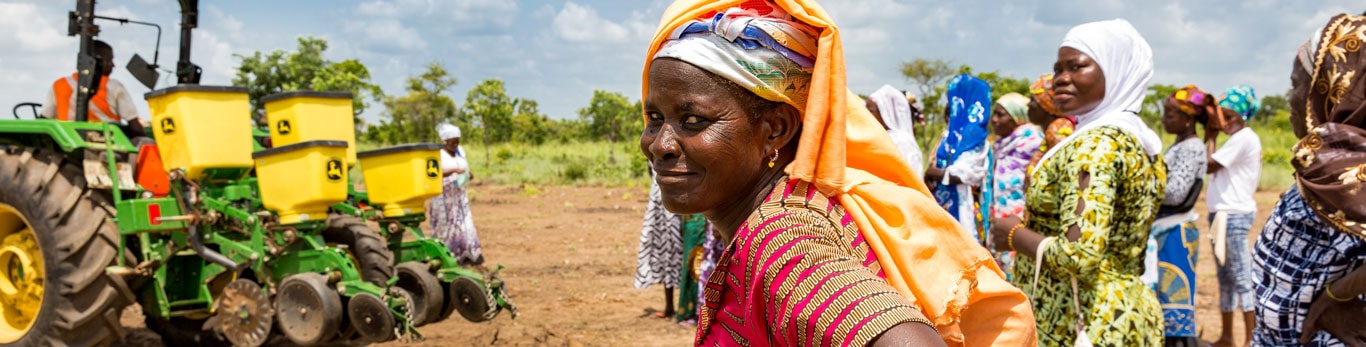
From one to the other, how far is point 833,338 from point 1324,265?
75.1 inches

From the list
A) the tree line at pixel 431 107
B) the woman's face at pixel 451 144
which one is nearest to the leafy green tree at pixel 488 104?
the tree line at pixel 431 107

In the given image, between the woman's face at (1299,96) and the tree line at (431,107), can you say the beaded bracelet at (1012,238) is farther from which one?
the tree line at (431,107)

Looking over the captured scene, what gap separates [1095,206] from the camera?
259cm

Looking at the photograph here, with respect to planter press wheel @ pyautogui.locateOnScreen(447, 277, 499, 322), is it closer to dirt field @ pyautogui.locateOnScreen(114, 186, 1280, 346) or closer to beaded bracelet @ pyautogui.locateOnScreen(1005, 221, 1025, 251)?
dirt field @ pyautogui.locateOnScreen(114, 186, 1280, 346)

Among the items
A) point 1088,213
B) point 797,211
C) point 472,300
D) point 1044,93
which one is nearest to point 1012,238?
point 1088,213

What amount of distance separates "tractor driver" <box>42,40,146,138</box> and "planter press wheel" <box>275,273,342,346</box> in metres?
1.60

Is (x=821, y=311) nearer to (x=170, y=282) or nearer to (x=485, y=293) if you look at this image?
(x=485, y=293)

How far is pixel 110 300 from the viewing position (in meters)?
5.29

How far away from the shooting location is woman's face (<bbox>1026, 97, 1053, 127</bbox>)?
5305 mm

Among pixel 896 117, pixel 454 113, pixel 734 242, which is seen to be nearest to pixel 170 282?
pixel 896 117

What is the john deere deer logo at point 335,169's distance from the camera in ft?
17.5

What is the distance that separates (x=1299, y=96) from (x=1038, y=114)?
2967 millimetres

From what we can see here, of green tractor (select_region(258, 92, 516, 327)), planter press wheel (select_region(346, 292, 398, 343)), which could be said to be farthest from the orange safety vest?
planter press wheel (select_region(346, 292, 398, 343))

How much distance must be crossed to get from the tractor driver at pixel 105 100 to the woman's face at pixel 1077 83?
539 centimetres
